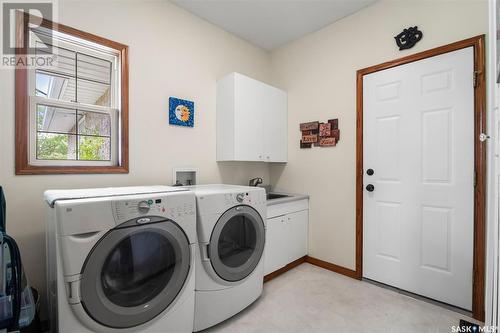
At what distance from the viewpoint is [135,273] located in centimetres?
134

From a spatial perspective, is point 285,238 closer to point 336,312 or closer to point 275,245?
point 275,245

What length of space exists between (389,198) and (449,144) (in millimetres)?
644

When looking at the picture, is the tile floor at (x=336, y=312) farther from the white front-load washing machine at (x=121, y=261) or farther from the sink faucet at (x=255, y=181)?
the sink faucet at (x=255, y=181)

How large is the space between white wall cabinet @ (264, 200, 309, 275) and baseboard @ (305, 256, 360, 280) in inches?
4.5

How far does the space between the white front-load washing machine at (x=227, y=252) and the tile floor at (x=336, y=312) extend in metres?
0.15

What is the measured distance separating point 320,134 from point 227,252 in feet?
5.54

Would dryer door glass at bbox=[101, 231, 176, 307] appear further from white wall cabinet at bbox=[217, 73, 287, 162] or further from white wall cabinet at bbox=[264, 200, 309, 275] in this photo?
white wall cabinet at bbox=[217, 73, 287, 162]

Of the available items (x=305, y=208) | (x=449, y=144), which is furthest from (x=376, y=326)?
(x=449, y=144)

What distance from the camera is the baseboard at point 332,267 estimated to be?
246cm

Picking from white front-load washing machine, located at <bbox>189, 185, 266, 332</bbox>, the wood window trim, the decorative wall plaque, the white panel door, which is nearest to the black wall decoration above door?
the white panel door

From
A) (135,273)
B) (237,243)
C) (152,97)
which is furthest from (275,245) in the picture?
(152,97)

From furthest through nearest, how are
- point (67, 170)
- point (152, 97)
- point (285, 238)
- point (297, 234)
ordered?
1. point (297, 234)
2. point (285, 238)
3. point (152, 97)
4. point (67, 170)

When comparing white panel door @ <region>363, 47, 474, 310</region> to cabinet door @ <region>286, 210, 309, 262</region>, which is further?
cabinet door @ <region>286, 210, 309, 262</region>

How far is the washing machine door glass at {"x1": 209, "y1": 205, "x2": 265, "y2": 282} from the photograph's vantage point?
1.68m
